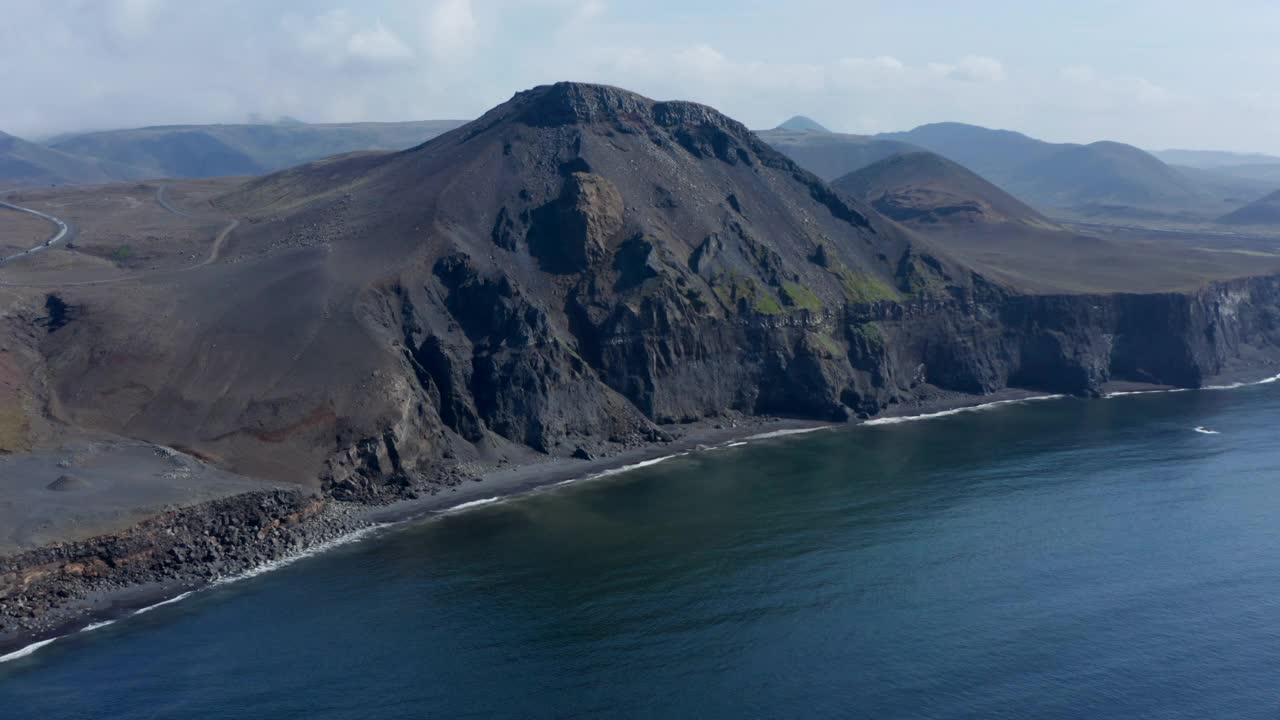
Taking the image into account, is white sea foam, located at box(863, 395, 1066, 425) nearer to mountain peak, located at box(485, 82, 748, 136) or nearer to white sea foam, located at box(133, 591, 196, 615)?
mountain peak, located at box(485, 82, 748, 136)

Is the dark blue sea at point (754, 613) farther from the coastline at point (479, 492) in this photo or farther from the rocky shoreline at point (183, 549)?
the rocky shoreline at point (183, 549)

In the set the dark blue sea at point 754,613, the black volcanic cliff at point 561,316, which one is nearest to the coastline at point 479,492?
the dark blue sea at point 754,613

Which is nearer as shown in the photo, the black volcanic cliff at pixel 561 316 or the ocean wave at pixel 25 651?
the ocean wave at pixel 25 651

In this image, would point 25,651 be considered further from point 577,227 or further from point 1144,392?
point 1144,392

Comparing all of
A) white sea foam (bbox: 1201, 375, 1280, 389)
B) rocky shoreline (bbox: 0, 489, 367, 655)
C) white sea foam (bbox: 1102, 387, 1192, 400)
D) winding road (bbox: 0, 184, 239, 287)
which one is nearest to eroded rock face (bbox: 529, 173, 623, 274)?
winding road (bbox: 0, 184, 239, 287)

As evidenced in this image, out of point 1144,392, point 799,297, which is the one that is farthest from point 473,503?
point 1144,392

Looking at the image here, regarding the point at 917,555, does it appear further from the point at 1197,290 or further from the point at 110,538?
the point at 1197,290
